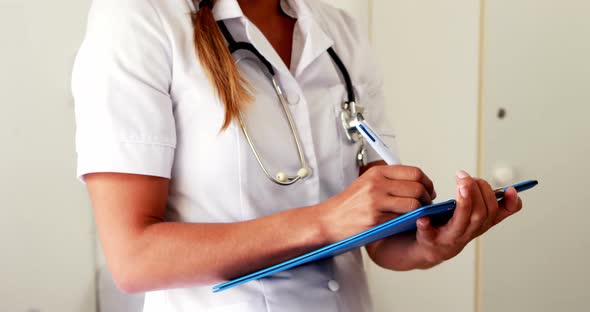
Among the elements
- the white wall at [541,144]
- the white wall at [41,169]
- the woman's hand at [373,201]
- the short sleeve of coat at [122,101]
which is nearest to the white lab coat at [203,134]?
the short sleeve of coat at [122,101]

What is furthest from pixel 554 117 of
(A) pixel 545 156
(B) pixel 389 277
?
(B) pixel 389 277

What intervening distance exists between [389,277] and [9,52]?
1.29 m

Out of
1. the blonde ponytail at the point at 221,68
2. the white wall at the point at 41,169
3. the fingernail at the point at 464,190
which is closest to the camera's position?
the fingernail at the point at 464,190

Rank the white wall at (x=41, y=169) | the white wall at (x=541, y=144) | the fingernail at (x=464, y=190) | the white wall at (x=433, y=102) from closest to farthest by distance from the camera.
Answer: the fingernail at (x=464, y=190) → the white wall at (x=41, y=169) → the white wall at (x=541, y=144) → the white wall at (x=433, y=102)

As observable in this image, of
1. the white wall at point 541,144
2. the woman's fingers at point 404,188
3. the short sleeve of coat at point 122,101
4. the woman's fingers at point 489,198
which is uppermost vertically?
the short sleeve of coat at point 122,101

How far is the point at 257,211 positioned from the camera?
0.85m

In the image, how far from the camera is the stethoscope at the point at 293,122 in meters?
0.85

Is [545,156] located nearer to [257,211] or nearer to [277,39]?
[277,39]

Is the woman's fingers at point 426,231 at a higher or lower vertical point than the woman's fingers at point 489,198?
lower

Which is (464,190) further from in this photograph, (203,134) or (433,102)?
(433,102)

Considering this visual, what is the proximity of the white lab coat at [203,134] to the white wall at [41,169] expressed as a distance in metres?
0.56

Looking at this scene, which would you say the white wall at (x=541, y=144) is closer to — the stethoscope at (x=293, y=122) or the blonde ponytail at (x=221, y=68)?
the stethoscope at (x=293, y=122)

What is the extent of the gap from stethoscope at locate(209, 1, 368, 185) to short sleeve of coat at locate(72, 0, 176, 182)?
106mm

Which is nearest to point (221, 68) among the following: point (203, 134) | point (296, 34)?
point (203, 134)
